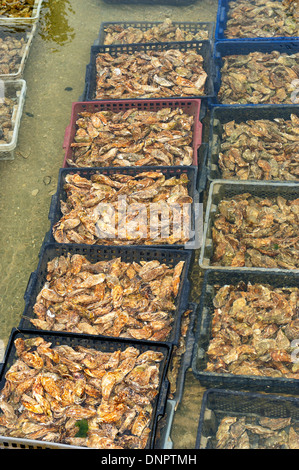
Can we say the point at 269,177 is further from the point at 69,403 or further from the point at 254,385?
the point at 69,403

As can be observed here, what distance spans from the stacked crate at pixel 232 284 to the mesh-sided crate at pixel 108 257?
156 mm

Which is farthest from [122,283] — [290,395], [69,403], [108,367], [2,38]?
[2,38]

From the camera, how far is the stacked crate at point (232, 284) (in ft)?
9.32

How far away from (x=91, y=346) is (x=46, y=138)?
2.82 metres

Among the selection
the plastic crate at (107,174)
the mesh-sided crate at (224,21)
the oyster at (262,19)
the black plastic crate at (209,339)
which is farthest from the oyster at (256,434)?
the oyster at (262,19)

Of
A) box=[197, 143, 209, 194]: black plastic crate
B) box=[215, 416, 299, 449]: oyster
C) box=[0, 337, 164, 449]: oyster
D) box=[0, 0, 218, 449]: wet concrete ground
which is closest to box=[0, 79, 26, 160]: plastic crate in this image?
box=[0, 0, 218, 449]: wet concrete ground

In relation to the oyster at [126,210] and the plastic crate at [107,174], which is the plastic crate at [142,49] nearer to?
the plastic crate at [107,174]

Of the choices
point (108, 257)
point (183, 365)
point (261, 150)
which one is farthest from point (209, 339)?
point (261, 150)

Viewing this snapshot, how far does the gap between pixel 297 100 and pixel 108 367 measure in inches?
120

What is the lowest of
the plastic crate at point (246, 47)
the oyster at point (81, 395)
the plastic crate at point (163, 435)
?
the plastic crate at point (163, 435)

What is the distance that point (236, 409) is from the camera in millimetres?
2980

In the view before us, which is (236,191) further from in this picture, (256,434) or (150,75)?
(256,434)

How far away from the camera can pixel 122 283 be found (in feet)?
10.7

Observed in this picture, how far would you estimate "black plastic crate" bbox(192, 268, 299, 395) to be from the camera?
282 centimetres
